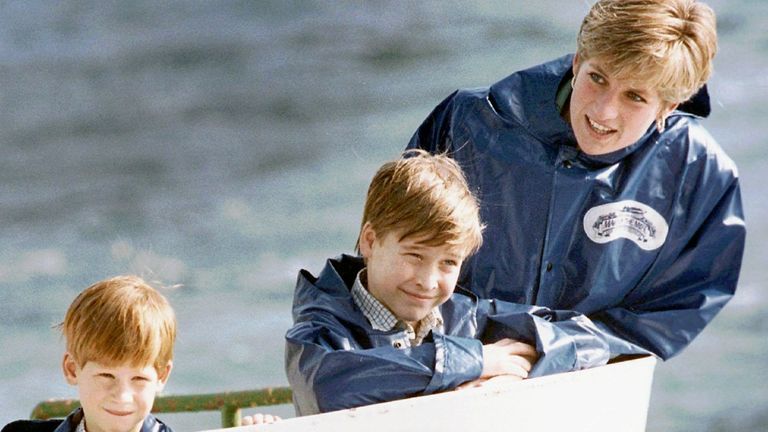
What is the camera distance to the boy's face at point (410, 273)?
259cm

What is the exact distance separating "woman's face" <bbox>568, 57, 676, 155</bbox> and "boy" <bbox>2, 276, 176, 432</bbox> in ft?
3.39

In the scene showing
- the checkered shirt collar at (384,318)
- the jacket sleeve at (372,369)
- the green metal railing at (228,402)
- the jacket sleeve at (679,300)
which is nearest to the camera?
the jacket sleeve at (372,369)

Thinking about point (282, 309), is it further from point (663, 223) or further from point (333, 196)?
point (663, 223)

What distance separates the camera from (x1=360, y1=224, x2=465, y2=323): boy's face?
2.59m

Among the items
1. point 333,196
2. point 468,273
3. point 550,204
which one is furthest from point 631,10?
point 333,196

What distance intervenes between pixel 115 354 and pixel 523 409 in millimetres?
693

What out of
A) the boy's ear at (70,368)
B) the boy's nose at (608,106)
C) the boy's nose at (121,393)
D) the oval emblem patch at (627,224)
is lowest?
the boy's nose at (121,393)

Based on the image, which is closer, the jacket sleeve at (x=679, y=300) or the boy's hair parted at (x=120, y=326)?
the boy's hair parted at (x=120, y=326)

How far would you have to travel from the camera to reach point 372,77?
984 centimetres

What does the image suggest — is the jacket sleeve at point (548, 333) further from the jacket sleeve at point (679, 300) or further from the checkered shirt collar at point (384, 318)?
the checkered shirt collar at point (384, 318)

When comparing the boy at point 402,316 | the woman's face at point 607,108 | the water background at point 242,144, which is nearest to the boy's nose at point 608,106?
the woman's face at point 607,108

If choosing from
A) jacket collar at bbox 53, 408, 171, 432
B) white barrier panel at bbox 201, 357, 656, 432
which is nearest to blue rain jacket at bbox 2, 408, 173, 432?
jacket collar at bbox 53, 408, 171, 432

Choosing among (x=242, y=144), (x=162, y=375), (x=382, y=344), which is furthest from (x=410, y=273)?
(x=242, y=144)

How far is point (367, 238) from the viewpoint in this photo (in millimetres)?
2664
